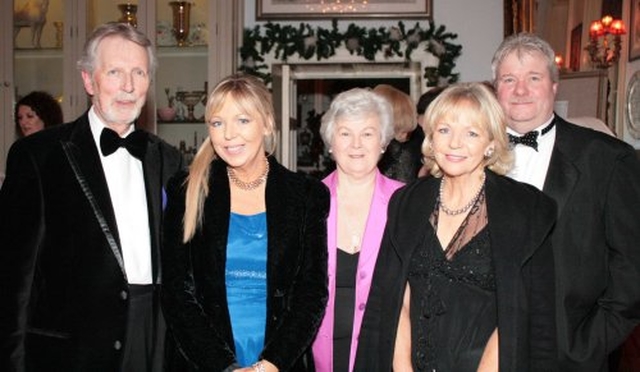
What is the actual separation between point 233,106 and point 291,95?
380cm

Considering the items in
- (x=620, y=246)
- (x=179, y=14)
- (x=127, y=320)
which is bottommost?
(x=127, y=320)

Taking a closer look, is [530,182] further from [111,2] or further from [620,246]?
[111,2]

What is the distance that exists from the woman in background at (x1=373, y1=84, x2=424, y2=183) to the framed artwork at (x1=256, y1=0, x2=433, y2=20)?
2393mm

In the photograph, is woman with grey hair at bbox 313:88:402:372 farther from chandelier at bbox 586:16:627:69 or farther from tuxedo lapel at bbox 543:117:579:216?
chandelier at bbox 586:16:627:69

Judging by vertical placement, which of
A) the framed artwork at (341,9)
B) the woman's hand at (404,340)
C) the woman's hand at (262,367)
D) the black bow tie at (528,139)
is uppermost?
the framed artwork at (341,9)

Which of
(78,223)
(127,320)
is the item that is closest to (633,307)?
(127,320)

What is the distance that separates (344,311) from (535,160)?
854 millimetres

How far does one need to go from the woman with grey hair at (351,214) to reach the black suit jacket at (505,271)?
0.17 metres

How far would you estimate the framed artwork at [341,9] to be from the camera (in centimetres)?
593

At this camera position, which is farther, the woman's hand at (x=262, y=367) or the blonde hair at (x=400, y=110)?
the blonde hair at (x=400, y=110)

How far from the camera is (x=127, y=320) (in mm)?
2346

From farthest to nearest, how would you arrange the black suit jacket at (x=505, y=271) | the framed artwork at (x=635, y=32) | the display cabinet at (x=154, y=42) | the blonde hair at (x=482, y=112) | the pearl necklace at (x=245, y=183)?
the display cabinet at (x=154, y=42) < the framed artwork at (x=635, y=32) < the pearl necklace at (x=245, y=183) < the blonde hair at (x=482, y=112) < the black suit jacket at (x=505, y=271)

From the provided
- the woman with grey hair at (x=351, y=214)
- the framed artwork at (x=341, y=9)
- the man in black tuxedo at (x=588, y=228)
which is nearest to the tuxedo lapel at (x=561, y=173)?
the man in black tuxedo at (x=588, y=228)

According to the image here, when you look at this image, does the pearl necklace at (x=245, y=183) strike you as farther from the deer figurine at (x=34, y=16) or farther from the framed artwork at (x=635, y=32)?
the deer figurine at (x=34, y=16)
